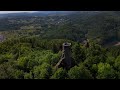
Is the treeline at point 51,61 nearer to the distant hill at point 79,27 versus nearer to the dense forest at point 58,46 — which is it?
the dense forest at point 58,46

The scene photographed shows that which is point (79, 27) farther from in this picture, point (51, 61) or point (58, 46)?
point (51, 61)

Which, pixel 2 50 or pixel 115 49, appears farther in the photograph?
pixel 2 50

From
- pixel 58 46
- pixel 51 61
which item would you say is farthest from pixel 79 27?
pixel 51 61

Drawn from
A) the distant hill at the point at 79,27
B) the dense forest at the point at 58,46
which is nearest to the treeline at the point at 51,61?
the dense forest at the point at 58,46

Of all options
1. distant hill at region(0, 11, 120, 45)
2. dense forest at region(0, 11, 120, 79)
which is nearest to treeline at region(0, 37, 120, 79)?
dense forest at region(0, 11, 120, 79)

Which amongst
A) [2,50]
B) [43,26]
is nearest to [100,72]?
[43,26]

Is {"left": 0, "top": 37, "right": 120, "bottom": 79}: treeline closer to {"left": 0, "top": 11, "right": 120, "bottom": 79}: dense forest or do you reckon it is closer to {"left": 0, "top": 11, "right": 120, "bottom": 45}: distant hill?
{"left": 0, "top": 11, "right": 120, "bottom": 79}: dense forest
